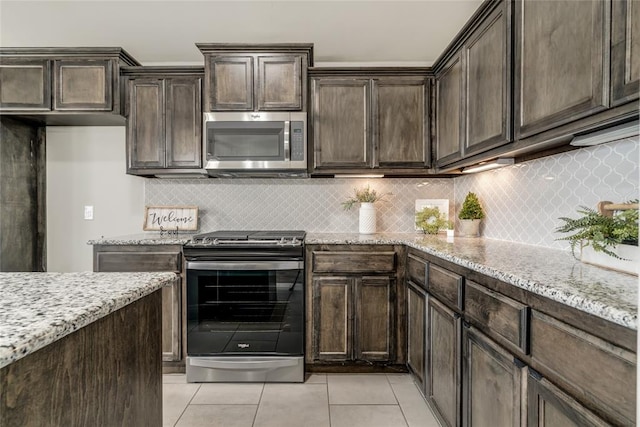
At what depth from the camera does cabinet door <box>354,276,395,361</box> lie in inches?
96.0

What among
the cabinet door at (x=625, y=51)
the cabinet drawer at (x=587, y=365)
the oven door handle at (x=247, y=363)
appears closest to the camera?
the cabinet drawer at (x=587, y=365)

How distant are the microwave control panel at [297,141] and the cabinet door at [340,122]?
125 millimetres

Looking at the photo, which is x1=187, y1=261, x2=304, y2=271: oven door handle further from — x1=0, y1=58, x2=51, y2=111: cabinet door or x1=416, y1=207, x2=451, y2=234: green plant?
x1=0, y1=58, x2=51, y2=111: cabinet door

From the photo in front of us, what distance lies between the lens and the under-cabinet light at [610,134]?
1.20 metres

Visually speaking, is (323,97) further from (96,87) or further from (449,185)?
(96,87)

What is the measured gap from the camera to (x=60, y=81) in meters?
2.67

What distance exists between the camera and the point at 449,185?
10.2 ft

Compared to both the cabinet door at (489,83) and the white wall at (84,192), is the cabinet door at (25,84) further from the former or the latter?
the cabinet door at (489,83)

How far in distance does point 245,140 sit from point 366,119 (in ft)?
3.22

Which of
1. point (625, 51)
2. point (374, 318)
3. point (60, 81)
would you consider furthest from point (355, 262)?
point (60, 81)

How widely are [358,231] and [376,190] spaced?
408 mm

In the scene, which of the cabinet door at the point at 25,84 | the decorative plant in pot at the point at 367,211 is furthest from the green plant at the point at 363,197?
the cabinet door at the point at 25,84

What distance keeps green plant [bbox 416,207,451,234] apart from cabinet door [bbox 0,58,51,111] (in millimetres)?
3115

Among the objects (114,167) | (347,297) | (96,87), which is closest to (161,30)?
(96,87)
